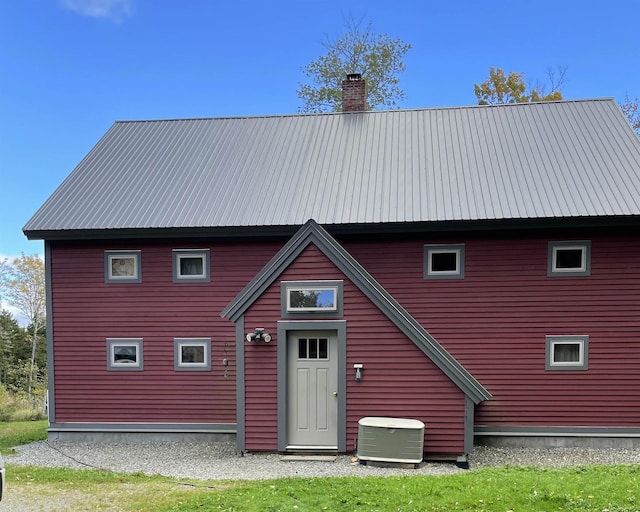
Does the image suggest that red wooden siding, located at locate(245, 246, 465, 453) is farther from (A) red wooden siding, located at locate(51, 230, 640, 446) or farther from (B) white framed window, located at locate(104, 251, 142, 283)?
(B) white framed window, located at locate(104, 251, 142, 283)

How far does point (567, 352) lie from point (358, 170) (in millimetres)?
5931

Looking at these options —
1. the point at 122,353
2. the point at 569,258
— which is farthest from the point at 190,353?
the point at 569,258

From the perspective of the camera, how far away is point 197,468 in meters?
9.35

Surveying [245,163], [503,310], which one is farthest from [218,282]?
[503,310]

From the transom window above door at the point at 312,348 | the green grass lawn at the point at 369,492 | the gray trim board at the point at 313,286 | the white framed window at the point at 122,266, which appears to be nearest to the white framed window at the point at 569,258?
the green grass lawn at the point at 369,492

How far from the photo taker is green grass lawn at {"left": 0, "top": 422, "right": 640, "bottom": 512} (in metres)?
6.51

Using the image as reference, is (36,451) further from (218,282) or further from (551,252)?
(551,252)

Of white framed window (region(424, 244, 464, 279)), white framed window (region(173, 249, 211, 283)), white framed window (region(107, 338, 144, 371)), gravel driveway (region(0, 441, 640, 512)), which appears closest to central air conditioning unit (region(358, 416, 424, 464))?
gravel driveway (region(0, 441, 640, 512))

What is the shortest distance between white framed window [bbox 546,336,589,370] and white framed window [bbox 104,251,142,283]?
28.2 feet

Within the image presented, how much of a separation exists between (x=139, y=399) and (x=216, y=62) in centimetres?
1714

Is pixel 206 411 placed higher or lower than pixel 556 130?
lower

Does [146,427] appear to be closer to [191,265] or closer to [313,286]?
[191,265]

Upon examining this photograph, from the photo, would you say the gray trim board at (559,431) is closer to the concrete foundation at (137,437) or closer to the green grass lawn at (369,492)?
the green grass lawn at (369,492)

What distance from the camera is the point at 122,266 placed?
12.1m
